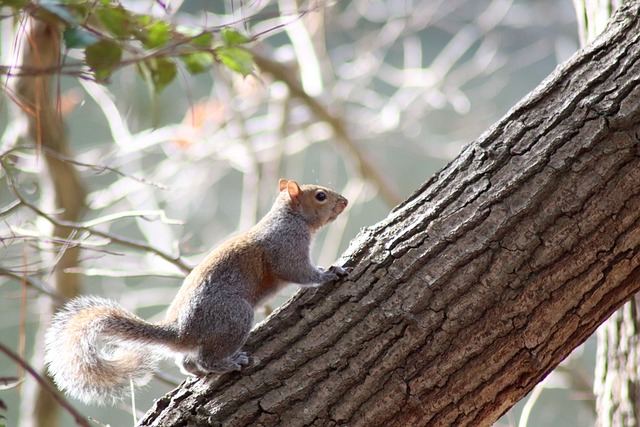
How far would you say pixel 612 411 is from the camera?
2443 mm

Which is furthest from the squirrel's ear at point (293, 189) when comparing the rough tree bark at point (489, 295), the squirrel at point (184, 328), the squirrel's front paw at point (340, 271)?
the rough tree bark at point (489, 295)

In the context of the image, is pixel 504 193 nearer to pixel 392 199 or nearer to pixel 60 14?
pixel 60 14

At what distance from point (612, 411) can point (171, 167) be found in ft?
10.8

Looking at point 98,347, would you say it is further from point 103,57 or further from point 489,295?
point 489,295

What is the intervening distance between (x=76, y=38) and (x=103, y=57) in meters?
0.21

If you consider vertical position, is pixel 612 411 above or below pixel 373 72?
below

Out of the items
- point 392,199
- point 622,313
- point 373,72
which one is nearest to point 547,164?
point 622,313

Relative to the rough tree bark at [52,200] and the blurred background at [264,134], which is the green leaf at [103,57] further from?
the rough tree bark at [52,200]

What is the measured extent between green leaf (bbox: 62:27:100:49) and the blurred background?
48 centimetres

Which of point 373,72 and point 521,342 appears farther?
point 373,72

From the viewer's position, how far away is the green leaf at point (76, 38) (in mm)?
1479

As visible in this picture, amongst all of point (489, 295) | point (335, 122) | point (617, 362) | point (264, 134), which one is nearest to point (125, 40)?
point (489, 295)

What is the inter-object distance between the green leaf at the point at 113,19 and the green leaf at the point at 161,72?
24 cm

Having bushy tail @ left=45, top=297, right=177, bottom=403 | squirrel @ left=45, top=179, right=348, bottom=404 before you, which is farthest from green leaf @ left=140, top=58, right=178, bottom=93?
bushy tail @ left=45, top=297, right=177, bottom=403
